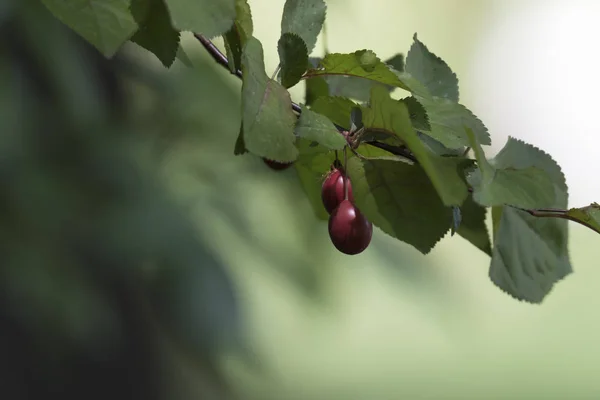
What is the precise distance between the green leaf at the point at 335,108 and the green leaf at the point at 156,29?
0.11 meters

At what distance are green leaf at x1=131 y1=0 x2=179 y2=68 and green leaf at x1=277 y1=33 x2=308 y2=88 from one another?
61mm

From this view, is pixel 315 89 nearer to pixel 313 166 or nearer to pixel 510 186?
pixel 313 166

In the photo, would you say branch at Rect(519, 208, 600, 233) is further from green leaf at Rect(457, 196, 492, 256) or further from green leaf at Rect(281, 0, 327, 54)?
green leaf at Rect(281, 0, 327, 54)

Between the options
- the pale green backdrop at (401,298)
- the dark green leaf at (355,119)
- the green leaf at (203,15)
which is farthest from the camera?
the pale green backdrop at (401,298)

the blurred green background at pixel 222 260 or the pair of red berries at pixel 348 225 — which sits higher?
the blurred green background at pixel 222 260

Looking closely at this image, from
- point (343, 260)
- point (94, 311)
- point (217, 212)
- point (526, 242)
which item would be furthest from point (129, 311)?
point (526, 242)

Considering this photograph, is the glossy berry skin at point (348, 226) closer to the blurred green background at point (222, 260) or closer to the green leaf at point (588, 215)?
the green leaf at point (588, 215)

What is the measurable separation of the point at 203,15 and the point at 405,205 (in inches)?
5.0

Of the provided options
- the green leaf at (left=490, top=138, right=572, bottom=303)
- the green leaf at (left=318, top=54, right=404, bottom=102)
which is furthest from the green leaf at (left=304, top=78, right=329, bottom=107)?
the green leaf at (left=490, top=138, right=572, bottom=303)

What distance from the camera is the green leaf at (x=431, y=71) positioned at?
40 centimetres

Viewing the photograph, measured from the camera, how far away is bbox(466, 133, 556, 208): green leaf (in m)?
0.24

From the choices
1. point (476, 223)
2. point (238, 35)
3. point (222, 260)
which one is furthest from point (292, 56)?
point (222, 260)

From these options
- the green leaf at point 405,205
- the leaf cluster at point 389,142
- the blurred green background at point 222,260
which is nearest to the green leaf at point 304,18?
the leaf cluster at point 389,142

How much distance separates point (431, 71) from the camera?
0.41 meters
